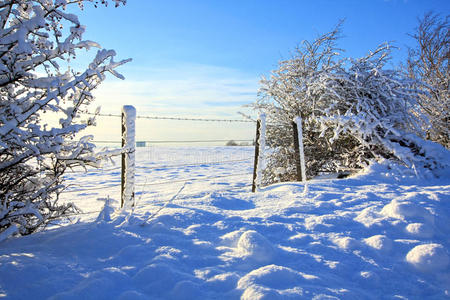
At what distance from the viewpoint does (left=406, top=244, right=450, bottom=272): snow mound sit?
7.67ft

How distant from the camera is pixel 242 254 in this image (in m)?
2.36

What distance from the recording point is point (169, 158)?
14.6 m

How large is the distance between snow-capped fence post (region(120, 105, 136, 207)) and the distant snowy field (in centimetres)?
27

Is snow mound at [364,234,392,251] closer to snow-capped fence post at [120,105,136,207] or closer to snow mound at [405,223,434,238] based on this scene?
snow mound at [405,223,434,238]

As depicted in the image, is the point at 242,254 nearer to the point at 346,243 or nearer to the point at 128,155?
the point at 346,243

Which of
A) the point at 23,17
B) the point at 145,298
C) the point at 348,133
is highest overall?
the point at 23,17

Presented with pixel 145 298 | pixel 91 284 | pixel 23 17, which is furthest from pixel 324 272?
pixel 23 17

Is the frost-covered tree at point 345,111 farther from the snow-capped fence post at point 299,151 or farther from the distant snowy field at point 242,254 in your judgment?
the distant snowy field at point 242,254

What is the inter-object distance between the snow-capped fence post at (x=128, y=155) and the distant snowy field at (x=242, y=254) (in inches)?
10.7

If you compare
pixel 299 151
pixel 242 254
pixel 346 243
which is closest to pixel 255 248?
pixel 242 254

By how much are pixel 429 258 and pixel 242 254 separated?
147 centimetres

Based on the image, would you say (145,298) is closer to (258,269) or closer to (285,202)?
(258,269)

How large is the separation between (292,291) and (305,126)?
5639 millimetres

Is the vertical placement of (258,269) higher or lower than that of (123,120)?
lower
